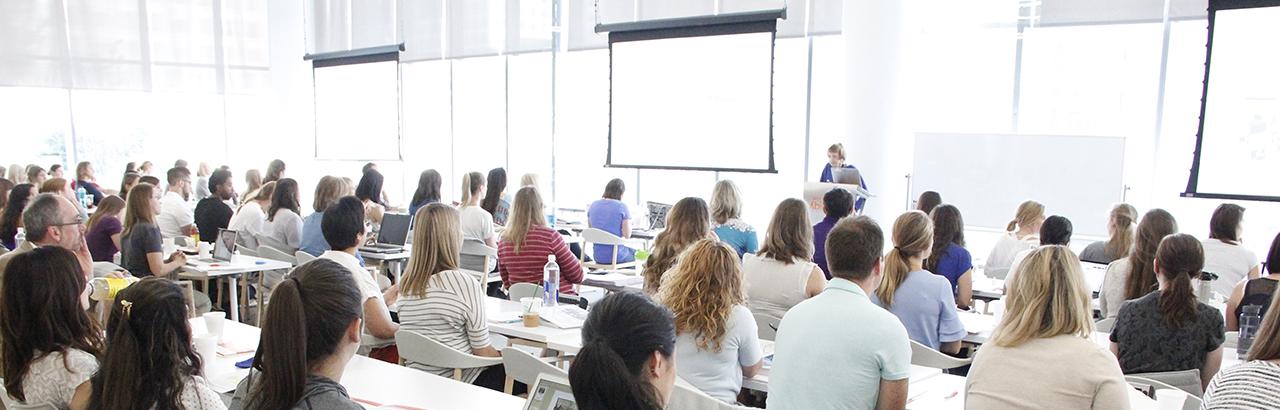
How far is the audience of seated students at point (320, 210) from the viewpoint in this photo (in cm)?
642

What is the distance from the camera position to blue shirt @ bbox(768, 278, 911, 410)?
2.43 m

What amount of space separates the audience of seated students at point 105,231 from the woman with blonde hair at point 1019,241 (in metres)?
5.94

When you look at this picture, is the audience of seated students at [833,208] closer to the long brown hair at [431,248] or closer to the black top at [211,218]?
the long brown hair at [431,248]

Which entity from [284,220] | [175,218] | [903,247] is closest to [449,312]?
[903,247]

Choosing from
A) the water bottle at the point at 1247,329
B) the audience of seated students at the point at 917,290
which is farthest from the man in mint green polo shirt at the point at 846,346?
the water bottle at the point at 1247,329

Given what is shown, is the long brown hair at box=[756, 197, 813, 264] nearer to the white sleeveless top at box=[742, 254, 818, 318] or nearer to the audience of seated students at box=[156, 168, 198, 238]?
the white sleeveless top at box=[742, 254, 818, 318]

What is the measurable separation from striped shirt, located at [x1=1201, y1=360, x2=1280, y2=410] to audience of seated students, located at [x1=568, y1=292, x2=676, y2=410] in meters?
1.46

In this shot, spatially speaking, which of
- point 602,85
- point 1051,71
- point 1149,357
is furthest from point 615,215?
point 1149,357

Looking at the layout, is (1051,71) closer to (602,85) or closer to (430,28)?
(602,85)

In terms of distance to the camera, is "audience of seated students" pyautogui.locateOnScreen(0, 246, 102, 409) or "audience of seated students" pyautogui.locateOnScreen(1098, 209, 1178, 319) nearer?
"audience of seated students" pyautogui.locateOnScreen(0, 246, 102, 409)

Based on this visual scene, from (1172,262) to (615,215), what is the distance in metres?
4.93

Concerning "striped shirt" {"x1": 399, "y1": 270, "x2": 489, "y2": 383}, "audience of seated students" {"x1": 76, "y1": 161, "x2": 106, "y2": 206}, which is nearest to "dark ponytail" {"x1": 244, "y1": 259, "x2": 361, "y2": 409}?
"striped shirt" {"x1": 399, "y1": 270, "x2": 489, "y2": 383}

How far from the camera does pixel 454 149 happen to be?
39.0 feet

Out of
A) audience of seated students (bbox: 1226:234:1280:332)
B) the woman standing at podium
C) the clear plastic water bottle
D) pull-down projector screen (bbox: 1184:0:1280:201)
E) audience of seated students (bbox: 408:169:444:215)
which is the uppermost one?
pull-down projector screen (bbox: 1184:0:1280:201)
